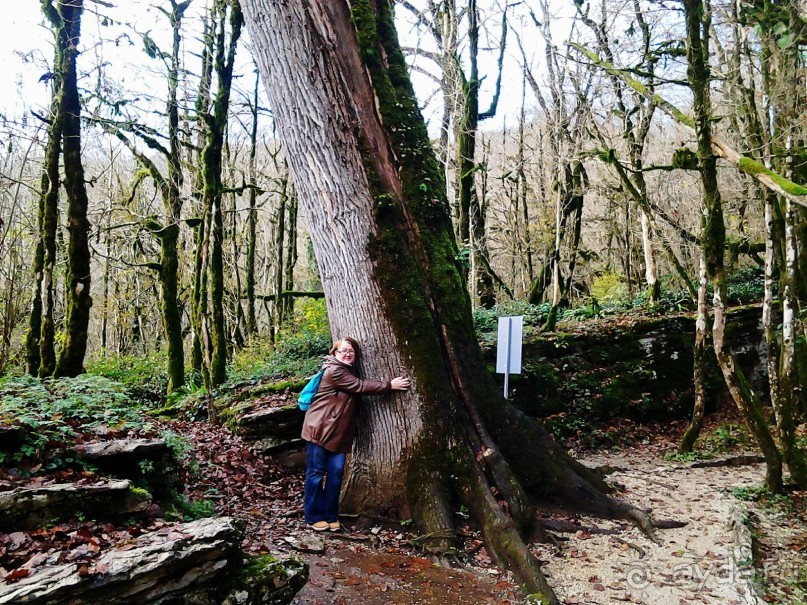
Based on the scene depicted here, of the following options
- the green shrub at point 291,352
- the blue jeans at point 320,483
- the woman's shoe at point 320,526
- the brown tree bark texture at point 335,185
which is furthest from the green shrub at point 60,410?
the green shrub at point 291,352

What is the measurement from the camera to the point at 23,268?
1600 cm

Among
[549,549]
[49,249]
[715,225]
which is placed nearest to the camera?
[549,549]

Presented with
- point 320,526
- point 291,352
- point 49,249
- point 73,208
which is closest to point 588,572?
point 320,526

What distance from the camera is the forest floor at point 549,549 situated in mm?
4250

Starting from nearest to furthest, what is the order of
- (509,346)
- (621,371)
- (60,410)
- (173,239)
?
(60,410) < (509,346) < (621,371) < (173,239)

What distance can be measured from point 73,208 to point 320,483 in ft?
22.0

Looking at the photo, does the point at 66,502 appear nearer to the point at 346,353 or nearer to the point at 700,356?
the point at 346,353

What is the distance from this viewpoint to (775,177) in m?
5.15

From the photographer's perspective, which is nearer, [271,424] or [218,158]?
[271,424]

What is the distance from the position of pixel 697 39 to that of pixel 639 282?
13.8m

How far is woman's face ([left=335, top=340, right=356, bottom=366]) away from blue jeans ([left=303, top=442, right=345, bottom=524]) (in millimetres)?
914

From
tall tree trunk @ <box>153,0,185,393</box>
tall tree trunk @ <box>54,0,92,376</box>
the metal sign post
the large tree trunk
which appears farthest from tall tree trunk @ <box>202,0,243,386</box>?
the metal sign post

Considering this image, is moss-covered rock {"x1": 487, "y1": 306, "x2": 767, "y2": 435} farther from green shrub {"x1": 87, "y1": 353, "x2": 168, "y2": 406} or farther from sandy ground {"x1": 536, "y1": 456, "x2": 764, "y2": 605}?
green shrub {"x1": 87, "y1": 353, "x2": 168, "y2": 406}

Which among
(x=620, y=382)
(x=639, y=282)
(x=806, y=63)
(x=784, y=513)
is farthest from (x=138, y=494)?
(x=639, y=282)
